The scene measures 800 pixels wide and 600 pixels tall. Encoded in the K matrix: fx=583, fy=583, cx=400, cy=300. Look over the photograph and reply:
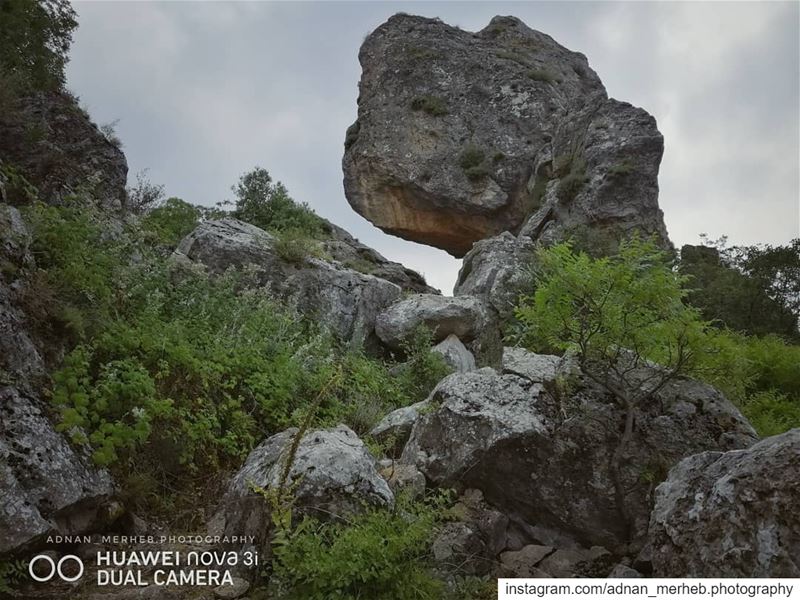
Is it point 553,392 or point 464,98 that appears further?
point 464,98

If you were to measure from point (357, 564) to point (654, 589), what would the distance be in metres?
1.98

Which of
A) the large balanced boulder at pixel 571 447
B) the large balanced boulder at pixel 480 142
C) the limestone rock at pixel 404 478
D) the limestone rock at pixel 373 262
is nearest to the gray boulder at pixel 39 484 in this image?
the limestone rock at pixel 404 478

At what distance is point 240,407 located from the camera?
7145 mm

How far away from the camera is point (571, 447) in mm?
6281

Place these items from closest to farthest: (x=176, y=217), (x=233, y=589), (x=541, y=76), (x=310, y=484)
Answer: (x=233, y=589), (x=310, y=484), (x=176, y=217), (x=541, y=76)

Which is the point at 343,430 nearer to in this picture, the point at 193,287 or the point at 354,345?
the point at 193,287

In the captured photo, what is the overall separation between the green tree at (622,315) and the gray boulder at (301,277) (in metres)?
6.28

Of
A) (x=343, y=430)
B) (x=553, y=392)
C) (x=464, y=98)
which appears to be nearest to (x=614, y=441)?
(x=553, y=392)

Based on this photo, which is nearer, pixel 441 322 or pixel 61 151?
pixel 61 151

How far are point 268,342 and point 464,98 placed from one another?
25.3 meters

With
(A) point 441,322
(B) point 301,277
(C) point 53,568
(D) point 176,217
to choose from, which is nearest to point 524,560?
(C) point 53,568

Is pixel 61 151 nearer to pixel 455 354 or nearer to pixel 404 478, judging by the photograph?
pixel 455 354

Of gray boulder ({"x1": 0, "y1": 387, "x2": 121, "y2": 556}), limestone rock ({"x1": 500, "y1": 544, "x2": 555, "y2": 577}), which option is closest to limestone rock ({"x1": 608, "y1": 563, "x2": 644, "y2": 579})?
limestone rock ({"x1": 500, "y1": 544, "x2": 555, "y2": 577})

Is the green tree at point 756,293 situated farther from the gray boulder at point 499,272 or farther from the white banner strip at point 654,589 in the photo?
the white banner strip at point 654,589
